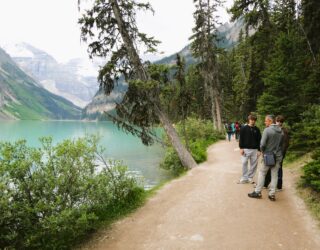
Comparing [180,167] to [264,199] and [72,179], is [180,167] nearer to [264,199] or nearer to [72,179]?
[264,199]

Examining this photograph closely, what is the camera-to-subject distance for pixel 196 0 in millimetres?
34094

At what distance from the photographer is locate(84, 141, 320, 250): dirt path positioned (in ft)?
23.5

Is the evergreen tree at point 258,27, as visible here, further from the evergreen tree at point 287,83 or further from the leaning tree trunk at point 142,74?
the leaning tree trunk at point 142,74

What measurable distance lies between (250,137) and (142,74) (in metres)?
7.37

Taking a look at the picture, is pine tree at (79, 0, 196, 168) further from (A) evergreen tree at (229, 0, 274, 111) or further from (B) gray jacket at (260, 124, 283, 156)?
(A) evergreen tree at (229, 0, 274, 111)

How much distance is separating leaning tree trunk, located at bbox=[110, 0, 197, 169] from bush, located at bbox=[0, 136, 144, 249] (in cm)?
855

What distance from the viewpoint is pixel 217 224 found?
8.18 metres

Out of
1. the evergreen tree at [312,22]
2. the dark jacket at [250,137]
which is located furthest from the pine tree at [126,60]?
the evergreen tree at [312,22]

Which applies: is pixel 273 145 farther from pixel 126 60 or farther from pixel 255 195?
pixel 126 60

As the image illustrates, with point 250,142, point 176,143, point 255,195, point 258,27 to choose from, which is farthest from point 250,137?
point 258,27

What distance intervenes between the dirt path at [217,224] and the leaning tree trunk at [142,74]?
19.5 feet

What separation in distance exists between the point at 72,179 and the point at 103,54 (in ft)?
33.9

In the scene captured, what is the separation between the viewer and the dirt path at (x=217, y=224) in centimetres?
716

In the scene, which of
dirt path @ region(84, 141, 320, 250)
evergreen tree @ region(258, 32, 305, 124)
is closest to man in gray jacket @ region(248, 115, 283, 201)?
dirt path @ region(84, 141, 320, 250)
